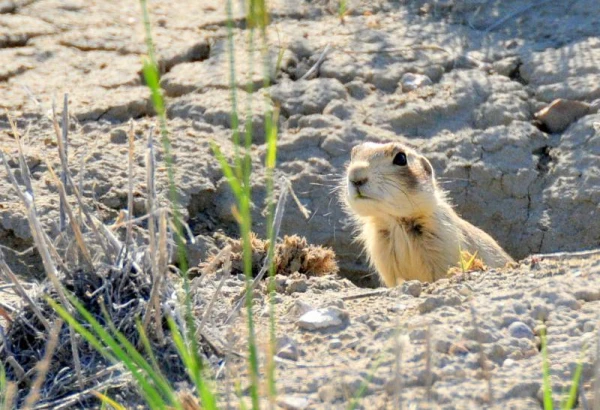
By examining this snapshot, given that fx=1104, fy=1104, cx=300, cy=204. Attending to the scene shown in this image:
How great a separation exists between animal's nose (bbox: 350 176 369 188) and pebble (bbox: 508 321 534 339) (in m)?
2.22

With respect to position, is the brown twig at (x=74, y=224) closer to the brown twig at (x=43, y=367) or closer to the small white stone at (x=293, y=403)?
the brown twig at (x=43, y=367)

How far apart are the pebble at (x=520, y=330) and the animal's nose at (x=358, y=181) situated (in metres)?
2.22

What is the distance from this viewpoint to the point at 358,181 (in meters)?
5.77

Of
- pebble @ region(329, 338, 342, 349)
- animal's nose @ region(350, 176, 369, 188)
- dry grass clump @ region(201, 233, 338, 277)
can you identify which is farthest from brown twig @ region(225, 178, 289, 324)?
animal's nose @ region(350, 176, 369, 188)

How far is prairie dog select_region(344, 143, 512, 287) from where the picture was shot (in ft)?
19.2

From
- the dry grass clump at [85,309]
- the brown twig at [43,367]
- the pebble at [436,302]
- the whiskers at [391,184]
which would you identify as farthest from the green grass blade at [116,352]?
the whiskers at [391,184]

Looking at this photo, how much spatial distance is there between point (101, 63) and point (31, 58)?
0.45 m

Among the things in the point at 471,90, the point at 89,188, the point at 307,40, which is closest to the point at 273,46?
the point at 307,40

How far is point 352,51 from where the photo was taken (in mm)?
7379

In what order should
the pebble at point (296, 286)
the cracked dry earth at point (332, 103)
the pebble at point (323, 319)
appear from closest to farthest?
1. the pebble at point (323, 319)
2. the pebble at point (296, 286)
3. the cracked dry earth at point (332, 103)

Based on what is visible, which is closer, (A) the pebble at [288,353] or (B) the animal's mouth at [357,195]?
(A) the pebble at [288,353]

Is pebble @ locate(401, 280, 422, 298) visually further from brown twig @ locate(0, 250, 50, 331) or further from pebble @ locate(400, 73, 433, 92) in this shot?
pebble @ locate(400, 73, 433, 92)

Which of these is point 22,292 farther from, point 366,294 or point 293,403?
point 366,294

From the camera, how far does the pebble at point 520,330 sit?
3.57 metres
